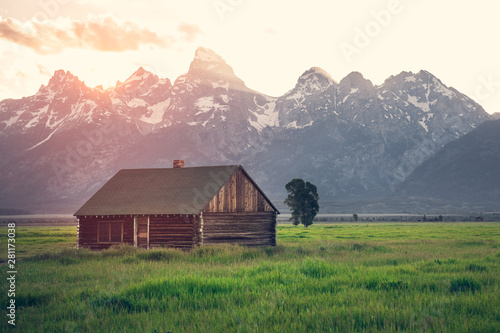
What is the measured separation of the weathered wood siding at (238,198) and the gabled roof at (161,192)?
1.82 feet

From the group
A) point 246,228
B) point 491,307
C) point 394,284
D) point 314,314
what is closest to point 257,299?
point 314,314

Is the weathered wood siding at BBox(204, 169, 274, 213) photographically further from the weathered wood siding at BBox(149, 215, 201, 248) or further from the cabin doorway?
the cabin doorway

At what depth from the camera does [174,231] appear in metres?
35.1

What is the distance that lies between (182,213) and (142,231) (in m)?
4.20

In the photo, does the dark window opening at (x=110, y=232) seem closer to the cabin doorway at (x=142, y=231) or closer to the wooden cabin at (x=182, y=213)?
the wooden cabin at (x=182, y=213)

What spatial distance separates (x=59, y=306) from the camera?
12609 millimetres

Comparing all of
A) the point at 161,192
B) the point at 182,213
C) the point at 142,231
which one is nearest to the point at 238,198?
the point at 182,213

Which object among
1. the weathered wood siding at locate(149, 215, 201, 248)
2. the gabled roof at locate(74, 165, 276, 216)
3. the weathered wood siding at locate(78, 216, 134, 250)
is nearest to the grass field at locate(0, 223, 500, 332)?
the weathered wood siding at locate(149, 215, 201, 248)

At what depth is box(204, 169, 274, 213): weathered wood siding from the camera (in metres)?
35.9

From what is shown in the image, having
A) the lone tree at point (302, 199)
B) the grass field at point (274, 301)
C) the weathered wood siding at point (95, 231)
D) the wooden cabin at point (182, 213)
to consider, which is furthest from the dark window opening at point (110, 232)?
the lone tree at point (302, 199)

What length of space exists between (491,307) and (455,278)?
3368mm

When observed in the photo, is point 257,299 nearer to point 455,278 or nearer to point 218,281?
point 218,281

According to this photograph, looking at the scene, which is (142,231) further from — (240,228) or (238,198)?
(238,198)

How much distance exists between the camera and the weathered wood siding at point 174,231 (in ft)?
113
